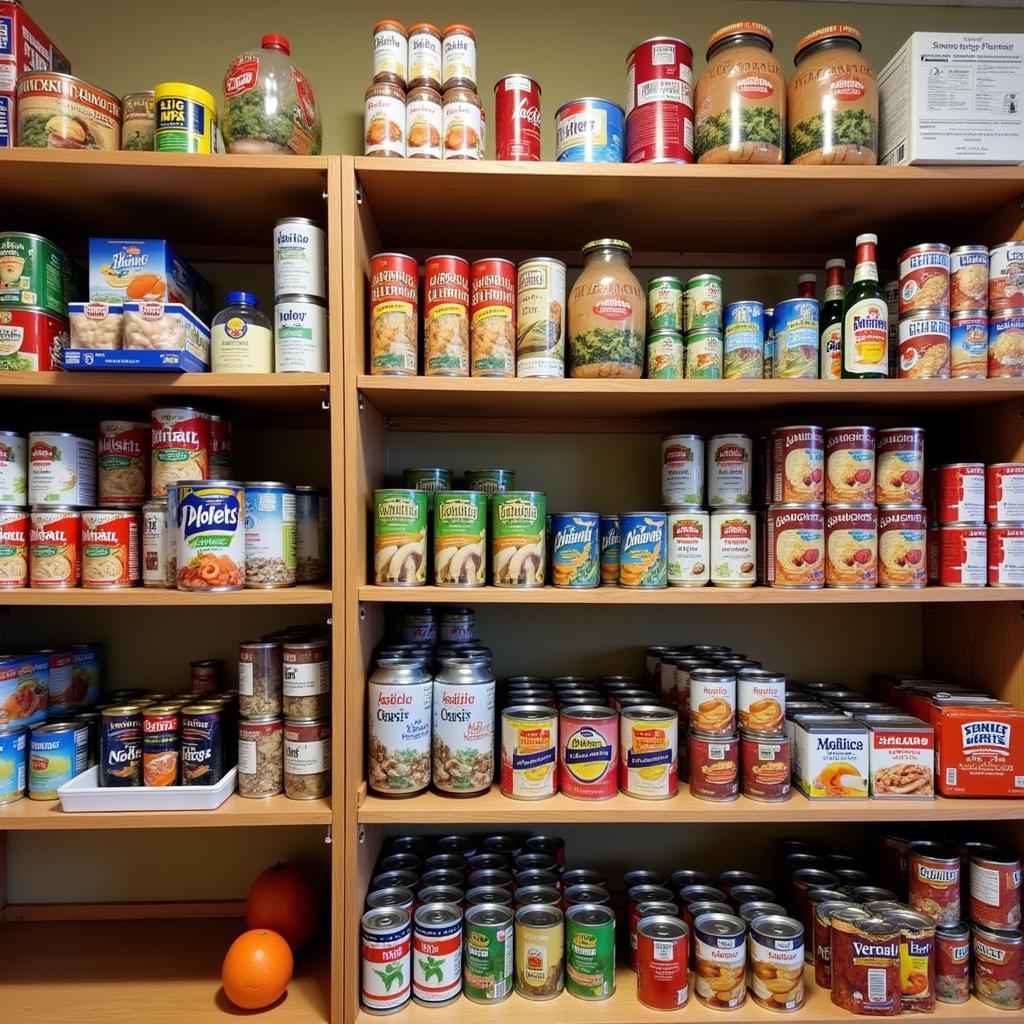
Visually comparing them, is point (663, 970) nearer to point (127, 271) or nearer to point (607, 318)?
point (607, 318)

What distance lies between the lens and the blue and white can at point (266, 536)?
120cm

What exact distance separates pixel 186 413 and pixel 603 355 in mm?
799

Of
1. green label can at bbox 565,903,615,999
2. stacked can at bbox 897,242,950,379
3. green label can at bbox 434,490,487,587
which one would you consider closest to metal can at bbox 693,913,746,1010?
green label can at bbox 565,903,615,999

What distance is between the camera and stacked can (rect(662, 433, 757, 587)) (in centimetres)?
127

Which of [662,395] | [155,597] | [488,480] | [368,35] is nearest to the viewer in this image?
[155,597]

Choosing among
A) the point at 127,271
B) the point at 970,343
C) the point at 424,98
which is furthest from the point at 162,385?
the point at 970,343

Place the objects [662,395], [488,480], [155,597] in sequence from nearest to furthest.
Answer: [155,597]
[662,395]
[488,480]

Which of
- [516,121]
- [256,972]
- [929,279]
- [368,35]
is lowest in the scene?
[256,972]

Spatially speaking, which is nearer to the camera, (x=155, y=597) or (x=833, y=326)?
(x=155, y=597)

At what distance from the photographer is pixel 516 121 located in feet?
4.08

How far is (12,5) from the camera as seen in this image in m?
1.23

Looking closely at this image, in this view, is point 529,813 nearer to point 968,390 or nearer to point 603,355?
point 603,355

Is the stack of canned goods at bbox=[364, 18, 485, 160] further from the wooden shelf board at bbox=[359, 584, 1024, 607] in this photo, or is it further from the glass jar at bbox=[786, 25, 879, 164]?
the wooden shelf board at bbox=[359, 584, 1024, 607]

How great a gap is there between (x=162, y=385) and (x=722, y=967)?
1.47 m
